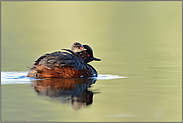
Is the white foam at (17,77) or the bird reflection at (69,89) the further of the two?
the white foam at (17,77)

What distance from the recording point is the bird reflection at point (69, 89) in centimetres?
684

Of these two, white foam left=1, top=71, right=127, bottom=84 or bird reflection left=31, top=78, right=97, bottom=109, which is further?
white foam left=1, top=71, right=127, bottom=84

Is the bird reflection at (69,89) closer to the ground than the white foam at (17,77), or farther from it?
closer to the ground

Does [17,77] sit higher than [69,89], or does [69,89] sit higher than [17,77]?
[17,77]

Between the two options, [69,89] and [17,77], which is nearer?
[69,89]

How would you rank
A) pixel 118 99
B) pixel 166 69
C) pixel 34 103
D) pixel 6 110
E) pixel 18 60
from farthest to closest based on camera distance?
pixel 18 60
pixel 166 69
pixel 118 99
pixel 34 103
pixel 6 110

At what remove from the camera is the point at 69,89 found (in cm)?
789

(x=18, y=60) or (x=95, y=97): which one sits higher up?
(x=18, y=60)

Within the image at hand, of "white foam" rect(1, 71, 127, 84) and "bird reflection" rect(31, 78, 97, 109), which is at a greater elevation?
"white foam" rect(1, 71, 127, 84)

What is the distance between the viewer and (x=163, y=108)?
6480 millimetres

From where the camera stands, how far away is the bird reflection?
6.84 meters

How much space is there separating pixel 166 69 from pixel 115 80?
111 inches

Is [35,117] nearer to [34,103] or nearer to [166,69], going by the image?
[34,103]

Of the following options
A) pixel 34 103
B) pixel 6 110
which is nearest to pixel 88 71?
pixel 34 103
